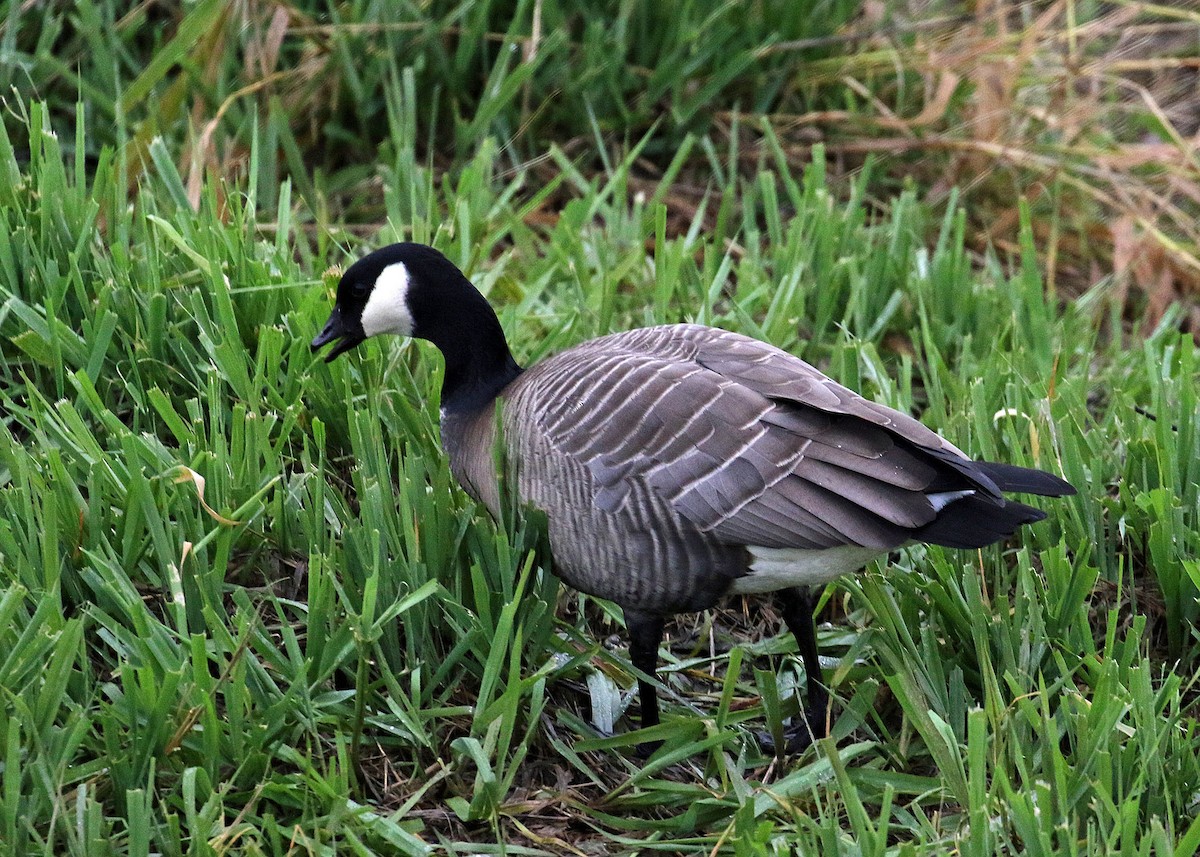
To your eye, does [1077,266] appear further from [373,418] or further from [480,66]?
[373,418]

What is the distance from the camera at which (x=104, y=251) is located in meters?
4.06

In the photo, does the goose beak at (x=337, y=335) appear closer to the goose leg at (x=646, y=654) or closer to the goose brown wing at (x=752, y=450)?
the goose brown wing at (x=752, y=450)

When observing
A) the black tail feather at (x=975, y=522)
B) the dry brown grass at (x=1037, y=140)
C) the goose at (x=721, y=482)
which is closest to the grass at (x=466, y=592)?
the goose at (x=721, y=482)

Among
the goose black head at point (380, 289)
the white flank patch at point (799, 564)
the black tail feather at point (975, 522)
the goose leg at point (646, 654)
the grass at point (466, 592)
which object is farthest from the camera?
the goose black head at point (380, 289)

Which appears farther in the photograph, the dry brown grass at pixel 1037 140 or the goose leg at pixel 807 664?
the dry brown grass at pixel 1037 140

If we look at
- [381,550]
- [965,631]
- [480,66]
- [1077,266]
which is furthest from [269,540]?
[1077,266]

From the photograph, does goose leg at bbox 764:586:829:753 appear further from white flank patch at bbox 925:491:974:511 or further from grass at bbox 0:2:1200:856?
white flank patch at bbox 925:491:974:511

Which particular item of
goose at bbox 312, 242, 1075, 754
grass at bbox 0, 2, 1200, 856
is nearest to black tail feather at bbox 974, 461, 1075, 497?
goose at bbox 312, 242, 1075, 754

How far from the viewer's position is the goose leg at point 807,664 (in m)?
3.30

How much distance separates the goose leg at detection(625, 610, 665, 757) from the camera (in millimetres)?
3199

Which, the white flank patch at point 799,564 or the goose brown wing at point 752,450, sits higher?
the goose brown wing at point 752,450

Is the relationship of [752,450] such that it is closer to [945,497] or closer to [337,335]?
Answer: [945,497]

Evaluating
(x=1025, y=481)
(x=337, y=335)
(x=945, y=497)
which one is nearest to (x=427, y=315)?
(x=337, y=335)

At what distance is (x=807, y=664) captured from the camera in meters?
3.34
